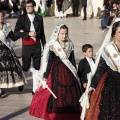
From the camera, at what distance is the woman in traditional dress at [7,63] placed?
730 cm

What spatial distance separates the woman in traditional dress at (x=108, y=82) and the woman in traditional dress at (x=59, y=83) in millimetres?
1058

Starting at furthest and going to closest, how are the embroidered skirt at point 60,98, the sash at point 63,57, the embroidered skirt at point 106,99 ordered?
the sash at point 63,57 < the embroidered skirt at point 60,98 < the embroidered skirt at point 106,99

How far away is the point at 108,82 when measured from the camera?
14.9 ft

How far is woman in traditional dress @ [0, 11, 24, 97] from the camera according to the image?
23.9ft

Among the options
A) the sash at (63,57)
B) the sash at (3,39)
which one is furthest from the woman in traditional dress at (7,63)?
the sash at (63,57)

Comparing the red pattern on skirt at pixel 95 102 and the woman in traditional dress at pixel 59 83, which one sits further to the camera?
the woman in traditional dress at pixel 59 83

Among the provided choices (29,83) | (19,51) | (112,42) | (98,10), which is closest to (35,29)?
(29,83)

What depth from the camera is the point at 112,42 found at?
453cm

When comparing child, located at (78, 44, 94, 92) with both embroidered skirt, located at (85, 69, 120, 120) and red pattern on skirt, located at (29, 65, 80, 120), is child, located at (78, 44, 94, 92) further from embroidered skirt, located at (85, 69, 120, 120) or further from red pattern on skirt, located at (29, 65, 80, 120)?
embroidered skirt, located at (85, 69, 120, 120)

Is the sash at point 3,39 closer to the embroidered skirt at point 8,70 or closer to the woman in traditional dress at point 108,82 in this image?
the embroidered skirt at point 8,70

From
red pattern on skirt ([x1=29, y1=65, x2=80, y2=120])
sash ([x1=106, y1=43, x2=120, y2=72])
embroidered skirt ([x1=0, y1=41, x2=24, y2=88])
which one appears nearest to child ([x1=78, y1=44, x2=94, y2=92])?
red pattern on skirt ([x1=29, y1=65, x2=80, y2=120])

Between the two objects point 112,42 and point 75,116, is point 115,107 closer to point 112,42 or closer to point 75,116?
point 112,42

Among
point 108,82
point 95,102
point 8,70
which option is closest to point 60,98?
point 95,102

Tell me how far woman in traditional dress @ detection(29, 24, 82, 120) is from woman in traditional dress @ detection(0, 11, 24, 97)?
4.75 ft
